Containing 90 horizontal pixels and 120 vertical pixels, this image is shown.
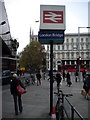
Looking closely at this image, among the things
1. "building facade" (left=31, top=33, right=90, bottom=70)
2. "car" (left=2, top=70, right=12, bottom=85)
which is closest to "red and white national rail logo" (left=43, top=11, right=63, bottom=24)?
"car" (left=2, top=70, right=12, bottom=85)

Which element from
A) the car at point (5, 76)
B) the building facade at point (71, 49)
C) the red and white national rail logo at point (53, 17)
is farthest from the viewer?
the building facade at point (71, 49)

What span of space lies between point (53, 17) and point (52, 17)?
0.12 ft

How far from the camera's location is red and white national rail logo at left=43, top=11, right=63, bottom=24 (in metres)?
9.40

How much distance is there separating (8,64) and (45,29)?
63.1 ft

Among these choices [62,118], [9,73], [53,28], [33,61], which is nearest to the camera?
[62,118]

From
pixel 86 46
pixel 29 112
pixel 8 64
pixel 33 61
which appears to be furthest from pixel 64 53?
pixel 29 112

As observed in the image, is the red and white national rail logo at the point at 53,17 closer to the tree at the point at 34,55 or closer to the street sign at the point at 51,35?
the street sign at the point at 51,35

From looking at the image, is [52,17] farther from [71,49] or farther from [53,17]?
[71,49]

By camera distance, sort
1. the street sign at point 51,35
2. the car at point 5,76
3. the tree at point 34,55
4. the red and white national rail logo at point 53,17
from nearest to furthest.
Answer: the red and white national rail logo at point 53,17 < the street sign at point 51,35 < the car at point 5,76 < the tree at point 34,55

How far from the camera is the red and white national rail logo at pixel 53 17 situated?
A: 370 inches

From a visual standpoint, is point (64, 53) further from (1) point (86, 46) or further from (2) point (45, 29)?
(2) point (45, 29)

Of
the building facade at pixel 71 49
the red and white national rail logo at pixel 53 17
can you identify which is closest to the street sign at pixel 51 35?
the red and white national rail logo at pixel 53 17

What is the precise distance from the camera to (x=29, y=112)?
10445 millimetres

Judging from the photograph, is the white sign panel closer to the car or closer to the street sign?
the street sign
